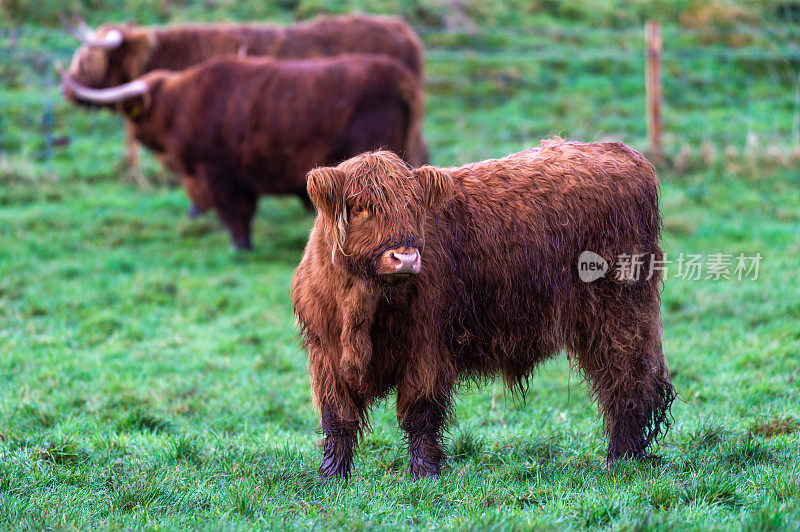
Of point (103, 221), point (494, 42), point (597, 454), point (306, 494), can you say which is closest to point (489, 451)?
point (597, 454)

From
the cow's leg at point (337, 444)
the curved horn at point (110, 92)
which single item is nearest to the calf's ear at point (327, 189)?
the cow's leg at point (337, 444)

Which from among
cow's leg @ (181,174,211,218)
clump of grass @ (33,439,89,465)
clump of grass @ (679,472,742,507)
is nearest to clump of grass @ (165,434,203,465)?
clump of grass @ (33,439,89,465)

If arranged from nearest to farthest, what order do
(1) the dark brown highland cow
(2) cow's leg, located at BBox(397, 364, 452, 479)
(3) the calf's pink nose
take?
(3) the calf's pink nose
(1) the dark brown highland cow
(2) cow's leg, located at BBox(397, 364, 452, 479)

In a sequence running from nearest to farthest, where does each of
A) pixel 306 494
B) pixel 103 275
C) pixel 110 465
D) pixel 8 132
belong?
1. pixel 306 494
2. pixel 110 465
3. pixel 103 275
4. pixel 8 132

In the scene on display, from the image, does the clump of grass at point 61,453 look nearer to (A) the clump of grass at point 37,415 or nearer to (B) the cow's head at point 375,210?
(A) the clump of grass at point 37,415

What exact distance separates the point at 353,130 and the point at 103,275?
320 cm

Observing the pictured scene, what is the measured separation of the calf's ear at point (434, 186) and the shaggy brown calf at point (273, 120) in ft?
19.8

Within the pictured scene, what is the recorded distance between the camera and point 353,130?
10.0 m

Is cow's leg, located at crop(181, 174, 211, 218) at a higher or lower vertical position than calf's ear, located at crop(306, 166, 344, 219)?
lower

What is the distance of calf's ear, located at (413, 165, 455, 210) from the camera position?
154 inches

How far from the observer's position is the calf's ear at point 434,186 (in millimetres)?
3910

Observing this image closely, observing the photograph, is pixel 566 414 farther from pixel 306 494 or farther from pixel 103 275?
pixel 103 275

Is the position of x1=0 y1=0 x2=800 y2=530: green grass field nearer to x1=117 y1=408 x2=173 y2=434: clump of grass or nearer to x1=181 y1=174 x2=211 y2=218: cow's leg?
x1=117 y1=408 x2=173 y2=434: clump of grass

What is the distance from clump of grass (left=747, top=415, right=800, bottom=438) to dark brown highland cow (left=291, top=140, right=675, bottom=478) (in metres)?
0.63
